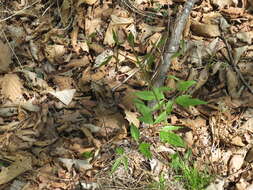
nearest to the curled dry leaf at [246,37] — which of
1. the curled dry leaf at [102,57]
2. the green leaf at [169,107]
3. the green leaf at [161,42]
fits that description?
the green leaf at [161,42]

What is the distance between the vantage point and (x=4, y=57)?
292 cm

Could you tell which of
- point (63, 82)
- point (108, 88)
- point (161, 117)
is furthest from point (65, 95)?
point (161, 117)

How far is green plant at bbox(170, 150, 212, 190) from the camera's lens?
2.18m

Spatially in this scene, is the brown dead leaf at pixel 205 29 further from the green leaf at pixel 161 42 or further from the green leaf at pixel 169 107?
the green leaf at pixel 169 107

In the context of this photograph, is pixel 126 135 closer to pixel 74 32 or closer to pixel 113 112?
pixel 113 112

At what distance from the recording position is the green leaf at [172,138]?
7.29ft

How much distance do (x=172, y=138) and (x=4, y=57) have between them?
1.47 m

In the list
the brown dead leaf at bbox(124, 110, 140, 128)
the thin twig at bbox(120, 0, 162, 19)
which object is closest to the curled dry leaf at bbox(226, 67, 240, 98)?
the brown dead leaf at bbox(124, 110, 140, 128)

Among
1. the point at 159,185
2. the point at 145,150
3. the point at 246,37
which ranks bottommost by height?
the point at 159,185

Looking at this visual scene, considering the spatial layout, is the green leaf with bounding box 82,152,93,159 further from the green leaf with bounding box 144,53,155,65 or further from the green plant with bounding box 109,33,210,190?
the green leaf with bounding box 144,53,155,65

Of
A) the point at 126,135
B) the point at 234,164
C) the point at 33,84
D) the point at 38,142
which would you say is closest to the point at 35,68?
the point at 33,84

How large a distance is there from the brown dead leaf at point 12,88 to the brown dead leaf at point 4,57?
88mm

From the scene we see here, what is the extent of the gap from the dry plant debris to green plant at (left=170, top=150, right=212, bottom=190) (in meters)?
0.05

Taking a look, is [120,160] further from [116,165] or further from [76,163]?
[76,163]
